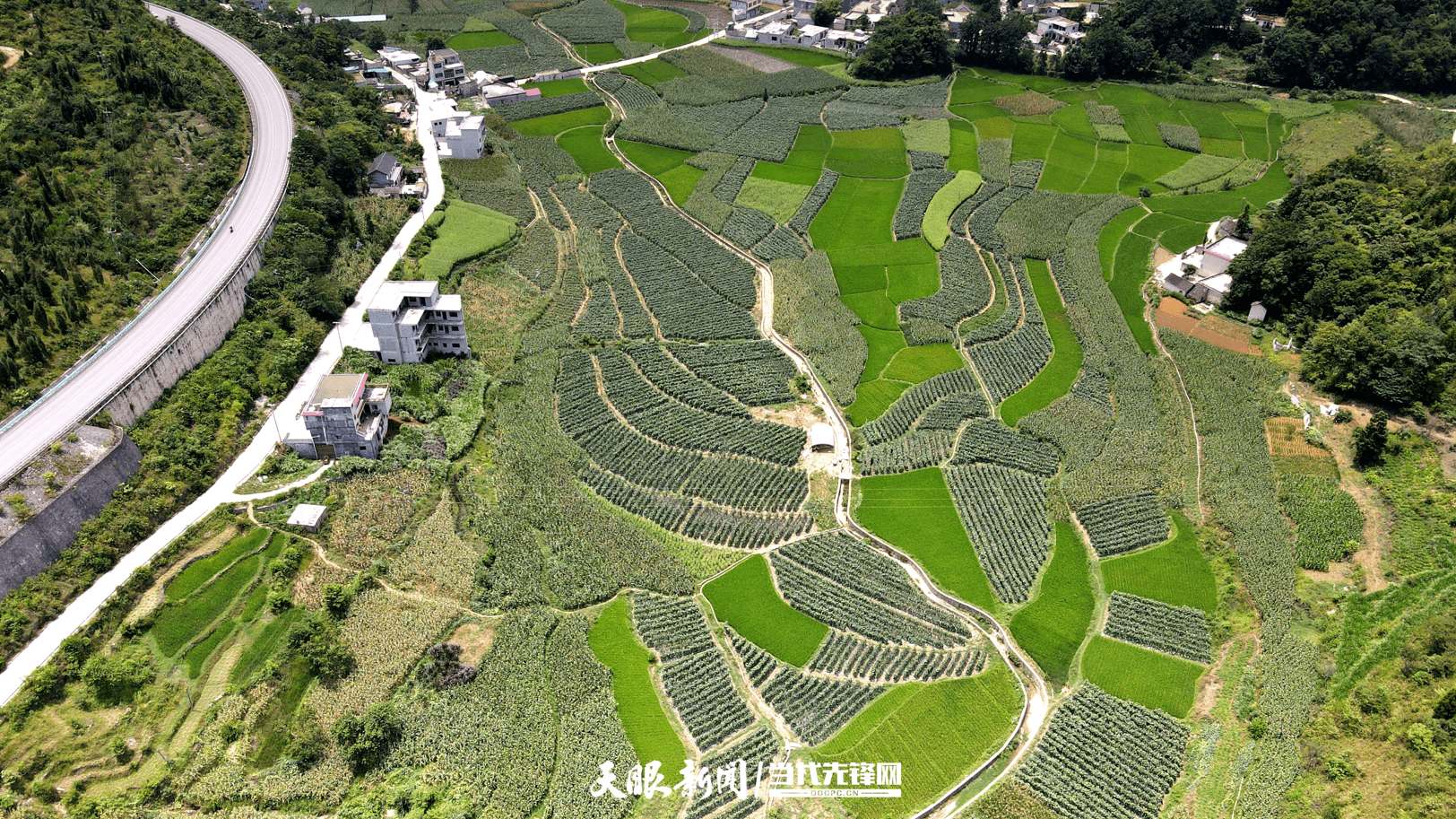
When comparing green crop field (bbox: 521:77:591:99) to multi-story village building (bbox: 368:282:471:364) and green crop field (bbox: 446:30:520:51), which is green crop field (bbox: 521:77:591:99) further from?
multi-story village building (bbox: 368:282:471:364)

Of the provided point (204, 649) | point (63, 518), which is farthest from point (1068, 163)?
point (63, 518)

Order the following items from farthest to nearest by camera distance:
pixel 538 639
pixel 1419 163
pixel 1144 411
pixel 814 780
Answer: pixel 1419 163, pixel 1144 411, pixel 538 639, pixel 814 780

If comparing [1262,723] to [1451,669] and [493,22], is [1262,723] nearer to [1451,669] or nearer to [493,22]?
[1451,669]

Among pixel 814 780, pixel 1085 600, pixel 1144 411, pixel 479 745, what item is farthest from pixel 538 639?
pixel 1144 411

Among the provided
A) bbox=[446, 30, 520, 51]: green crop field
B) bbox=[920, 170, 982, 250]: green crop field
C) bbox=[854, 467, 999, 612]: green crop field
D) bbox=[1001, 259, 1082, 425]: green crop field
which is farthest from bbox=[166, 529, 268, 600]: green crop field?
bbox=[446, 30, 520, 51]: green crop field

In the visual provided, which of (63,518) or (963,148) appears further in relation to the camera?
(963,148)

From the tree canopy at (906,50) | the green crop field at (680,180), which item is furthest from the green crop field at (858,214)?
the tree canopy at (906,50)

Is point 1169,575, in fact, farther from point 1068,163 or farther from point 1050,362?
point 1068,163
